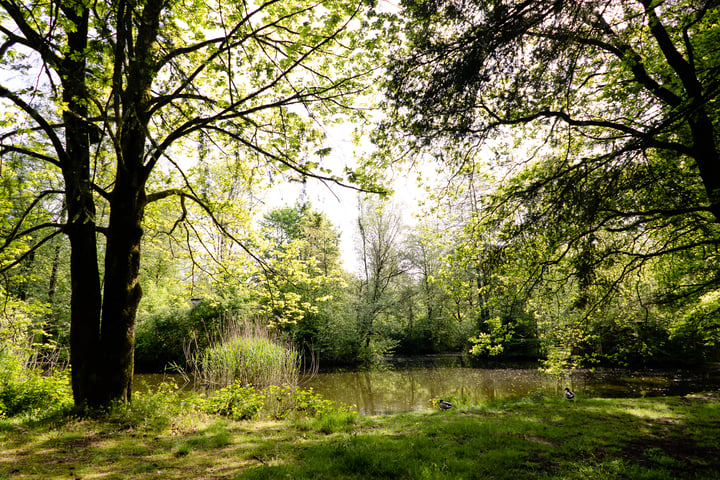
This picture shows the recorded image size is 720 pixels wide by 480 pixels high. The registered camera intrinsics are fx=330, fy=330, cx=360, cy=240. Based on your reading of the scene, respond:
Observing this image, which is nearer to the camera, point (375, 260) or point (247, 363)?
point (247, 363)

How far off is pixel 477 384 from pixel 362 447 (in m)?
11.6

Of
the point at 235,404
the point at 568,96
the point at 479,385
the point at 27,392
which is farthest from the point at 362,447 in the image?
the point at 479,385

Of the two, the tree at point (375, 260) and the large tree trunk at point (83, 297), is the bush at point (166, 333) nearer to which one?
the tree at point (375, 260)

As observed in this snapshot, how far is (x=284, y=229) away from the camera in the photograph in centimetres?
3462

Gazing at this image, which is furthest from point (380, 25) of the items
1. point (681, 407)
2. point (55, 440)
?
point (681, 407)

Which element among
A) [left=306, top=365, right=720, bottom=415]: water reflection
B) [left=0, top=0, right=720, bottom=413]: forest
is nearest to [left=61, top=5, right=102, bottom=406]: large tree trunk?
[left=0, top=0, right=720, bottom=413]: forest

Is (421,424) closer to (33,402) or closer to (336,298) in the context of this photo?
(33,402)

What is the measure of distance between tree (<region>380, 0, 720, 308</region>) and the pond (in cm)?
685

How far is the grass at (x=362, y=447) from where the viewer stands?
12.1ft

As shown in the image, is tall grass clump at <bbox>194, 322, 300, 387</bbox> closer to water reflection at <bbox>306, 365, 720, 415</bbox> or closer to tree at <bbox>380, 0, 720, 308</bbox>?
water reflection at <bbox>306, 365, 720, 415</bbox>

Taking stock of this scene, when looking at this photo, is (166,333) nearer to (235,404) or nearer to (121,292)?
(235,404)

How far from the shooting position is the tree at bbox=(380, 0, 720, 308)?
3.63 m

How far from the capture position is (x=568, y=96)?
468cm

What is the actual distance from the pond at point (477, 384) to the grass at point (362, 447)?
13.6 feet
